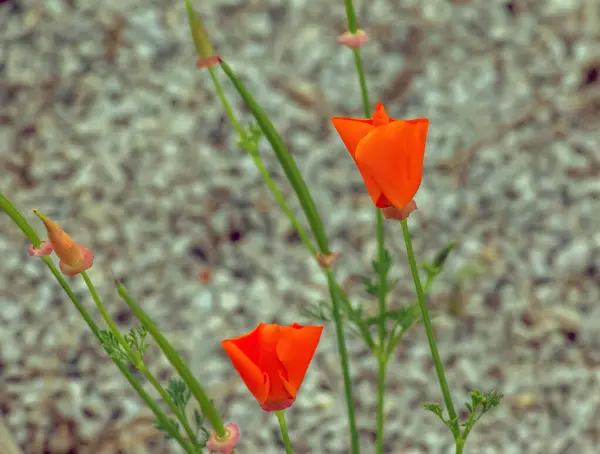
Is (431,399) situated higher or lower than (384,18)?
lower

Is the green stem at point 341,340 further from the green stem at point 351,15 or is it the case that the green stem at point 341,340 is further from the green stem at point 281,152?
the green stem at point 351,15

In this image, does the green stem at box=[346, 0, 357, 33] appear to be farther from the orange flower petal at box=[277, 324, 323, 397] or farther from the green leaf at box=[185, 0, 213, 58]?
the orange flower petal at box=[277, 324, 323, 397]

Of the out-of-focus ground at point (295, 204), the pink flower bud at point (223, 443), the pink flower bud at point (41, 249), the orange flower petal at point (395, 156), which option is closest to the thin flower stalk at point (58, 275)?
the pink flower bud at point (41, 249)

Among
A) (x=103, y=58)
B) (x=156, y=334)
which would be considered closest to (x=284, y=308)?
(x=103, y=58)

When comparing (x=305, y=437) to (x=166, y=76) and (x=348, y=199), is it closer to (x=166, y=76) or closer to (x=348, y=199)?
Result: (x=348, y=199)

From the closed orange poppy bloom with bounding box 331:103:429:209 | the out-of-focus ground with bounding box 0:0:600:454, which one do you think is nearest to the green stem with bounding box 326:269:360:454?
the closed orange poppy bloom with bounding box 331:103:429:209

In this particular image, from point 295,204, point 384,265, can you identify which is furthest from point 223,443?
point 295,204

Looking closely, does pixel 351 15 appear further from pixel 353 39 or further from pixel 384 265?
pixel 384 265
